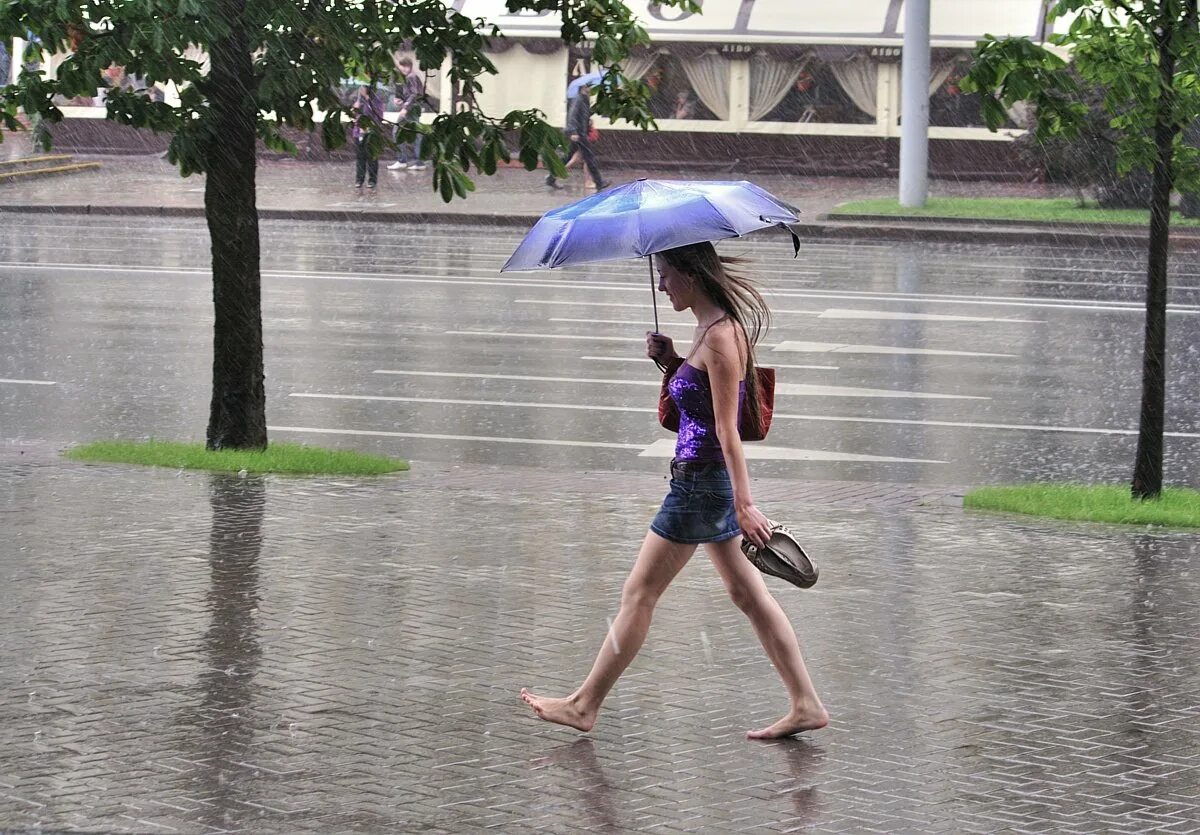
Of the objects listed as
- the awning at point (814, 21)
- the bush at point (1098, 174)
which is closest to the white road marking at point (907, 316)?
the bush at point (1098, 174)

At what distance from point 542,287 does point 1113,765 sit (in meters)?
15.7

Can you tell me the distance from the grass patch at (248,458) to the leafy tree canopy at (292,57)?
68.8 inches

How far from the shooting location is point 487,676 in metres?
6.84

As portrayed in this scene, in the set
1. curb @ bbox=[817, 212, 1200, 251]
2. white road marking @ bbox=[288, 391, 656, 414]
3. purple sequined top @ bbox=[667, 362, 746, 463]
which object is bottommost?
white road marking @ bbox=[288, 391, 656, 414]

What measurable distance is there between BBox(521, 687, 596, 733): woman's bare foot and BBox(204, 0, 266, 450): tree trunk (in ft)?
18.8

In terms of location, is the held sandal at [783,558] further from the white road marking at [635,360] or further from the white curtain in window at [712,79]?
the white curtain in window at [712,79]

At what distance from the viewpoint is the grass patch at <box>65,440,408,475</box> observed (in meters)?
11.1

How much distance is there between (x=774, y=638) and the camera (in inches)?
241

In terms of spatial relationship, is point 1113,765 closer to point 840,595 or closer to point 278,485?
point 840,595

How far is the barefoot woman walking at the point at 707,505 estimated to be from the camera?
5.90 m

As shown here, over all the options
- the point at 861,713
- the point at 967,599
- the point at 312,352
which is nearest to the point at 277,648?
the point at 861,713

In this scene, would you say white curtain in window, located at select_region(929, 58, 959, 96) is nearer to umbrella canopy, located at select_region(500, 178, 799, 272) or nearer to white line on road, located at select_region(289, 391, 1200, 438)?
white line on road, located at select_region(289, 391, 1200, 438)

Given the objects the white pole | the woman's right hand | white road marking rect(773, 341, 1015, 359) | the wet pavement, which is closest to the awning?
the white pole

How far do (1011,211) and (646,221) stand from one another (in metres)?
24.2
